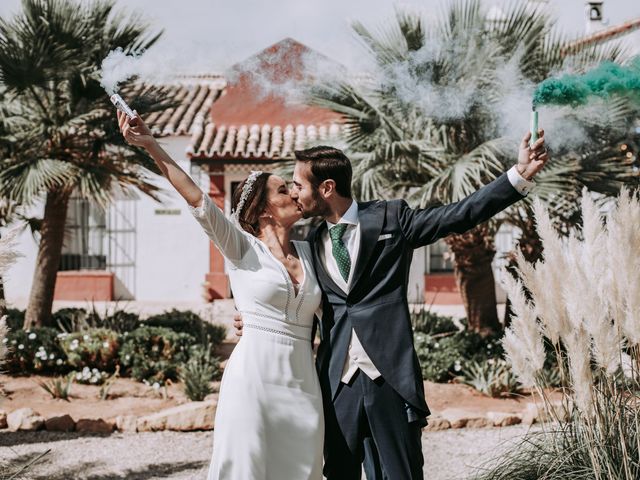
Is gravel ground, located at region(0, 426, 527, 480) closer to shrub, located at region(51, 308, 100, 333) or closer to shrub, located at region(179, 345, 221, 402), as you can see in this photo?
shrub, located at region(179, 345, 221, 402)

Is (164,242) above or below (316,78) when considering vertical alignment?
below

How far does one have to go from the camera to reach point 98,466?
5.41 meters

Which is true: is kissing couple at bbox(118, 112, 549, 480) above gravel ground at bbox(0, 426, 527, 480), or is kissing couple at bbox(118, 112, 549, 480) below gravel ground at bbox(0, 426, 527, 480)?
above

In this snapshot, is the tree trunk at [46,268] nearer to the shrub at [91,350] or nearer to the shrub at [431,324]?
the shrub at [91,350]

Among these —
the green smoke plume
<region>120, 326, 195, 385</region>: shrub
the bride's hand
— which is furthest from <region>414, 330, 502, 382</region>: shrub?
the bride's hand

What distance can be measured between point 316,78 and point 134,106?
2.03m

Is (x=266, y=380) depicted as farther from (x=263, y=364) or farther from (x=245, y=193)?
(x=245, y=193)

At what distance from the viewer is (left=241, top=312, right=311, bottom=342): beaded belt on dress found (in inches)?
122

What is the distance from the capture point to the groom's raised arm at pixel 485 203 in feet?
9.48

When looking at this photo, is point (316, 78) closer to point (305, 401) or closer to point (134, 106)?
point (134, 106)

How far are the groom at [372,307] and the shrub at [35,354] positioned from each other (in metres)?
5.48

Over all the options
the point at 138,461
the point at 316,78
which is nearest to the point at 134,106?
Result: the point at 316,78

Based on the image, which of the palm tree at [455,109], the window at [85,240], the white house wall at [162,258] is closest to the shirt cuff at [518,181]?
the palm tree at [455,109]

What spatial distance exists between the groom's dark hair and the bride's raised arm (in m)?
0.41
